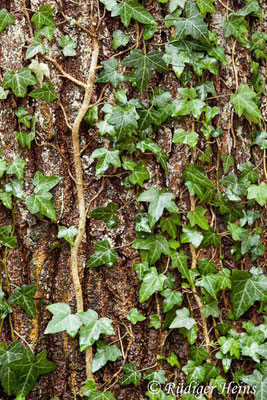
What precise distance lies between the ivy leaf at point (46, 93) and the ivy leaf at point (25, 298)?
63 cm

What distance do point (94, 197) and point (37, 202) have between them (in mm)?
190

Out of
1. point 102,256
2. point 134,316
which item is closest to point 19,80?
point 102,256

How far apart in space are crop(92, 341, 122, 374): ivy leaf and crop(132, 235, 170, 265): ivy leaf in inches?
12.5

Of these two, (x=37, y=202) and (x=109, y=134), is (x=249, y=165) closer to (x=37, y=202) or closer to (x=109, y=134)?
(x=109, y=134)

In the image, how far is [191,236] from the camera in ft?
4.16

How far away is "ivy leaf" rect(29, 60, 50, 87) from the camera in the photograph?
119 cm

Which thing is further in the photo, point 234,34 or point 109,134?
point 234,34

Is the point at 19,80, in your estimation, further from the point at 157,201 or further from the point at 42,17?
the point at 157,201

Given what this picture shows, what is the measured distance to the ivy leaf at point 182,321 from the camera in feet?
4.07

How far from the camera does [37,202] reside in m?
1.20

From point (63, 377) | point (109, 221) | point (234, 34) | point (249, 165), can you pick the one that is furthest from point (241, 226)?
point (63, 377)

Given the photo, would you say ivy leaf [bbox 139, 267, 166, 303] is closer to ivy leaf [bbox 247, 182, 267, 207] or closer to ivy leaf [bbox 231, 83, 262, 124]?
ivy leaf [bbox 247, 182, 267, 207]

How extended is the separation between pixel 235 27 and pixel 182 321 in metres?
1.08

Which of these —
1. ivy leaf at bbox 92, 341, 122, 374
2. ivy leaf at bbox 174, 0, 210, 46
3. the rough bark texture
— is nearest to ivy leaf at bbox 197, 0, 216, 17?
ivy leaf at bbox 174, 0, 210, 46
